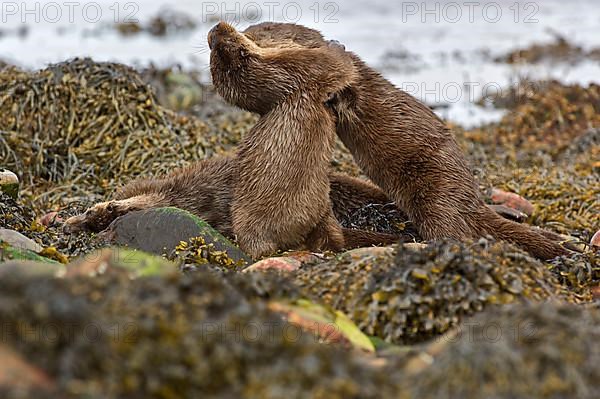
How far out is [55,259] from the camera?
3637 mm

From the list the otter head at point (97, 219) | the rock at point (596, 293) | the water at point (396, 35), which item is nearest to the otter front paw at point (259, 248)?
the otter head at point (97, 219)

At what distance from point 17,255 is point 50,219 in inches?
63.8

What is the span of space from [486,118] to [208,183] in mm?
5450

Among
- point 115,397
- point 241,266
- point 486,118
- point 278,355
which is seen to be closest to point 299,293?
point 278,355

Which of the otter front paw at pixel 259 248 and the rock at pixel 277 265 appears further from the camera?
the otter front paw at pixel 259 248

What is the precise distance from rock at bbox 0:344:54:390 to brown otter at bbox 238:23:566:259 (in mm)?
2410

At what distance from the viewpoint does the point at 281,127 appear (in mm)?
3963

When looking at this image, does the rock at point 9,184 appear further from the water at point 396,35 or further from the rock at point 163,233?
the water at point 396,35

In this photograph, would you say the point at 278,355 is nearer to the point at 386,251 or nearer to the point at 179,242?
the point at 386,251

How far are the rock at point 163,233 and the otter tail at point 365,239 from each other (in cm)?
56

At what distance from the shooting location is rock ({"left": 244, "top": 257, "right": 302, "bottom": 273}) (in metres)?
3.44

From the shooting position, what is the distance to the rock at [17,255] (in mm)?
3230

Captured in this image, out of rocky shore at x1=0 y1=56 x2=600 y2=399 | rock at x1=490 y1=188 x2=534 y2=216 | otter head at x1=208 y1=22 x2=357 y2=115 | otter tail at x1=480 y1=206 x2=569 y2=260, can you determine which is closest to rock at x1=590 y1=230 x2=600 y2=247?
rocky shore at x1=0 y1=56 x2=600 y2=399

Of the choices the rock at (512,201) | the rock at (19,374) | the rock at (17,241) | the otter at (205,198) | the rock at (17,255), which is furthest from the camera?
the rock at (512,201)
